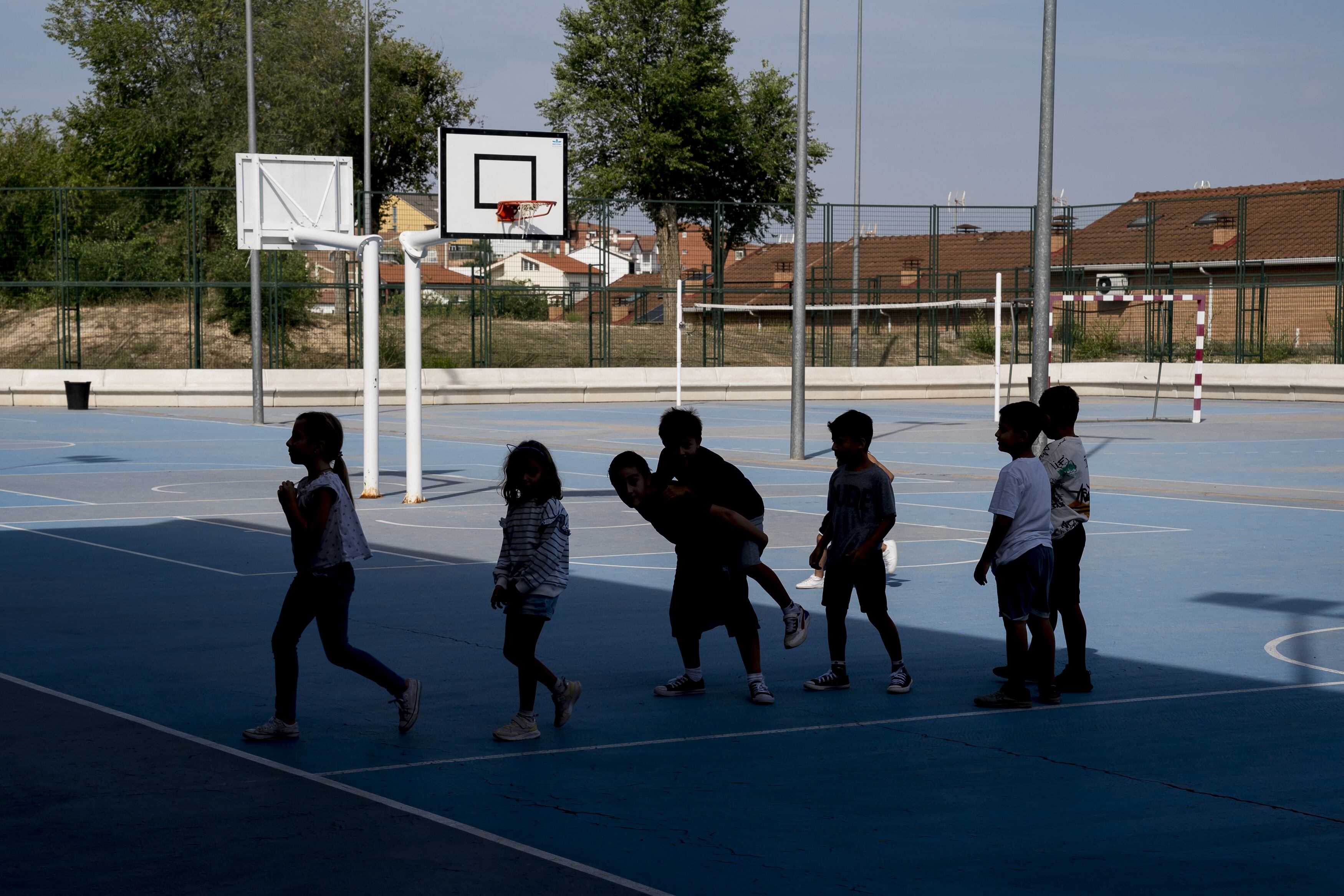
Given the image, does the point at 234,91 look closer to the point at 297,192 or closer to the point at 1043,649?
the point at 297,192

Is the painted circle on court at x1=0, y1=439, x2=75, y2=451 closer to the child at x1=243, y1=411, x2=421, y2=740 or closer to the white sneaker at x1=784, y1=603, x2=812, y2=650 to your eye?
the white sneaker at x1=784, y1=603, x2=812, y2=650

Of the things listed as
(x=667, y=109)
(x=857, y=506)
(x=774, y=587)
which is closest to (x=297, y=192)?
(x=774, y=587)

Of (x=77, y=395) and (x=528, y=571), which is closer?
(x=528, y=571)

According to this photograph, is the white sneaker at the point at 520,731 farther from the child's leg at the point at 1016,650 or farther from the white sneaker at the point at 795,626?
the child's leg at the point at 1016,650

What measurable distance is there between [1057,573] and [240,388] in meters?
32.8

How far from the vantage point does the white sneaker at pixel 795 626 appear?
27.6 feet

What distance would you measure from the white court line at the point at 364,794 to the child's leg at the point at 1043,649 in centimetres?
333

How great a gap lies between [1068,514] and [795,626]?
61.4 inches

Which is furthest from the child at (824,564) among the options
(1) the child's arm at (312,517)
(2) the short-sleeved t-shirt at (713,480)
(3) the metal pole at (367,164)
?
(3) the metal pole at (367,164)

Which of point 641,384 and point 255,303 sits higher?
point 255,303

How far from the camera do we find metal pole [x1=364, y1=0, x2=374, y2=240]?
42.0 metres

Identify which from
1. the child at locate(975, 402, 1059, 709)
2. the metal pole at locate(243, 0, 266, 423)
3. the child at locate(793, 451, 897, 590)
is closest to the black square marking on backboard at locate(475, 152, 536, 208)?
the child at locate(793, 451, 897, 590)

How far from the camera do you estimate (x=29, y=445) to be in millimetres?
26141

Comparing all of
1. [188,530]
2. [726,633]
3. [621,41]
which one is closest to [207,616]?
[726,633]
